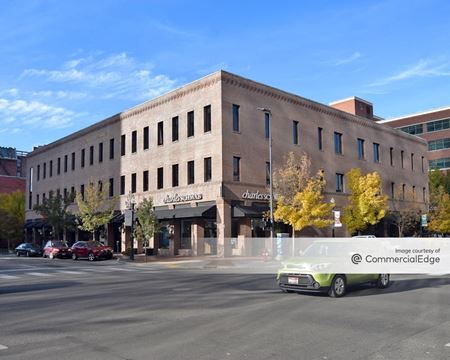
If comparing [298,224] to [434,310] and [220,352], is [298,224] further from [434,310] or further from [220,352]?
[220,352]

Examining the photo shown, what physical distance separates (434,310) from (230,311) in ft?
15.3

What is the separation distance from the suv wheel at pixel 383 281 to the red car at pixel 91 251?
26066 millimetres

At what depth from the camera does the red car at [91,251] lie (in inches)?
1449

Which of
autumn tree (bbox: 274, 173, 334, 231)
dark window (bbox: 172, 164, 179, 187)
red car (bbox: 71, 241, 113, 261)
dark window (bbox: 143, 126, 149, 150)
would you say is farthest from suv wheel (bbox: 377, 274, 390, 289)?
dark window (bbox: 143, 126, 149, 150)

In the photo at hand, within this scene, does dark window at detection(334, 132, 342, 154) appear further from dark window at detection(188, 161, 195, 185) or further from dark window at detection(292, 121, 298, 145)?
dark window at detection(188, 161, 195, 185)

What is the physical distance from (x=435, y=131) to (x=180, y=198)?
217ft

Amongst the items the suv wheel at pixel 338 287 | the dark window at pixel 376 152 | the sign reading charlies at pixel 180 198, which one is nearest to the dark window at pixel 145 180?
the sign reading charlies at pixel 180 198

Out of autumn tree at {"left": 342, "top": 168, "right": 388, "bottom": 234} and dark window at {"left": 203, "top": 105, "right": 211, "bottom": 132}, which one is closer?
dark window at {"left": 203, "top": 105, "right": 211, "bottom": 132}

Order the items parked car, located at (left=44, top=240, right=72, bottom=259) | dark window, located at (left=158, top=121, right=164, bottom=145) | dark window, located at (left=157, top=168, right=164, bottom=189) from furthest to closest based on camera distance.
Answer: dark window, located at (left=158, top=121, right=164, bottom=145), dark window, located at (left=157, top=168, right=164, bottom=189), parked car, located at (left=44, top=240, right=72, bottom=259)

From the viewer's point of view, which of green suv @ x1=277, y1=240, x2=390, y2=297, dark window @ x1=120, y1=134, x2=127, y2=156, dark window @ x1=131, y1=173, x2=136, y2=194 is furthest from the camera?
dark window @ x1=120, y1=134, x2=127, y2=156

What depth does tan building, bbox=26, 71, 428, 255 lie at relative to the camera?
36.8m

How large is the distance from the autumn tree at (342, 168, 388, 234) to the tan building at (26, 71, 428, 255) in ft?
4.91

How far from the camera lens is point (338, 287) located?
1333 centimetres

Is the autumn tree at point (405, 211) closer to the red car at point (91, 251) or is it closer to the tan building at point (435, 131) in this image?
the red car at point (91, 251)
